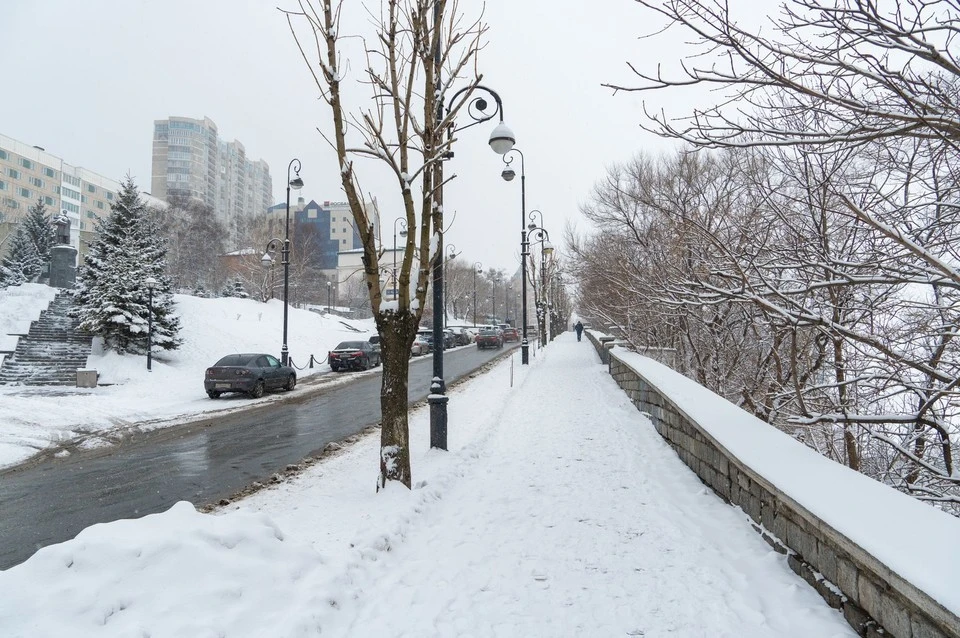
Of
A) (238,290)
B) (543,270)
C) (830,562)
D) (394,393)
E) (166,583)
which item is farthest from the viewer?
(238,290)

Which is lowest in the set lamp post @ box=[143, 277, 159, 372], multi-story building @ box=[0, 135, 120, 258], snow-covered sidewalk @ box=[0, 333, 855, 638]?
snow-covered sidewalk @ box=[0, 333, 855, 638]

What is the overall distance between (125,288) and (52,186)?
79.7 meters

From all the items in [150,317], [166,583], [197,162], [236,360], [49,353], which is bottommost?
[166,583]

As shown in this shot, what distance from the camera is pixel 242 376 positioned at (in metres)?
15.3

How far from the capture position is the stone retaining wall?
240cm

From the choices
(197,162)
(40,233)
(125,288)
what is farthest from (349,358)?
(197,162)

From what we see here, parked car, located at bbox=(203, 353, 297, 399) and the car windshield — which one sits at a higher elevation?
the car windshield

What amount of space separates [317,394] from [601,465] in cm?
1157

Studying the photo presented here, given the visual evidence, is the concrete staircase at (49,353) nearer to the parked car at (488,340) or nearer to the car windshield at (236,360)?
the car windshield at (236,360)

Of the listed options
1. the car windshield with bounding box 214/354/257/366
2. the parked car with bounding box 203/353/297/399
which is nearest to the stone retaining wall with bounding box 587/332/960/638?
the parked car with bounding box 203/353/297/399

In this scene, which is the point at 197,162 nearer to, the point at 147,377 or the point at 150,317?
the point at 150,317

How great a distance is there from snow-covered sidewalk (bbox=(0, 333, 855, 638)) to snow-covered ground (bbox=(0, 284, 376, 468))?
23.8ft

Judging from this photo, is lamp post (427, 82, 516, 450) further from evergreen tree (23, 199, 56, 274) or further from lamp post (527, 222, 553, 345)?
evergreen tree (23, 199, 56, 274)

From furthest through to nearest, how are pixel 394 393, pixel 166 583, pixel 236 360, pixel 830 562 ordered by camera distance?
pixel 236 360 → pixel 394 393 → pixel 830 562 → pixel 166 583
